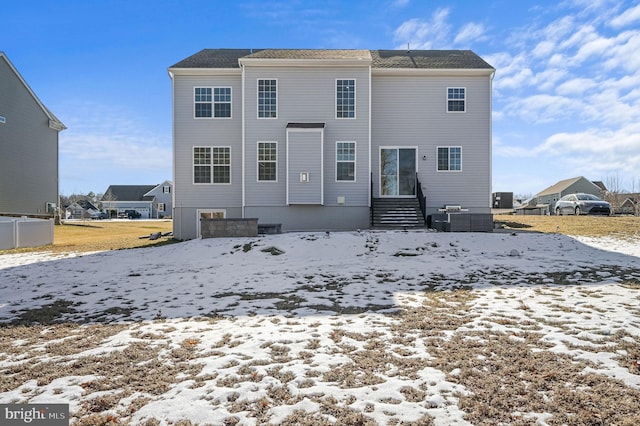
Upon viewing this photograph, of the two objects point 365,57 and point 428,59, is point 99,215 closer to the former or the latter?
point 365,57

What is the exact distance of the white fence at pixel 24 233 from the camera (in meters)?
15.4

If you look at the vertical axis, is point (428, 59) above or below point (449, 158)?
above

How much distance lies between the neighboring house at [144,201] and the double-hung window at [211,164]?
53.7 meters

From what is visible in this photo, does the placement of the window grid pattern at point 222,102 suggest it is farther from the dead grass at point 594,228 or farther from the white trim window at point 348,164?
the dead grass at point 594,228

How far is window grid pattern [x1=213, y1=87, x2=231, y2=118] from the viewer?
55.7 ft

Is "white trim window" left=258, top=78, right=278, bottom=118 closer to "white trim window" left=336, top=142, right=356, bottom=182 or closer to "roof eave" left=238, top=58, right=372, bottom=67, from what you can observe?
"roof eave" left=238, top=58, right=372, bottom=67

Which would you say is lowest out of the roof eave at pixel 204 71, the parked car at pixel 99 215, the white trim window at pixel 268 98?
the parked car at pixel 99 215

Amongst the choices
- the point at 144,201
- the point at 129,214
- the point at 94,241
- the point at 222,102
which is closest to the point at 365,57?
the point at 222,102

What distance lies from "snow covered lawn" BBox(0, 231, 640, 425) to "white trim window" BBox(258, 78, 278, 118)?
8505 millimetres

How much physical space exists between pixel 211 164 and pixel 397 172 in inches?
322

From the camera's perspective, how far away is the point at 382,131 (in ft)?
56.1

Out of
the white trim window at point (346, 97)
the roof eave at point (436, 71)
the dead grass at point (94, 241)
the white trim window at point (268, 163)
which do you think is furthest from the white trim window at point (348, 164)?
the dead grass at point (94, 241)

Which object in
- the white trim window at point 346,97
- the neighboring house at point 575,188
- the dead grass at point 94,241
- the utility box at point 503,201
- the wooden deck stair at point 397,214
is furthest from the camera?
the neighboring house at point 575,188

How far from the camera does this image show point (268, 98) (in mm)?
16375
